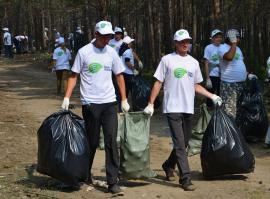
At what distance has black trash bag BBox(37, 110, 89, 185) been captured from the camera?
21.5 ft

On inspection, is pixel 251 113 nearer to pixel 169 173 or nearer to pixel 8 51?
pixel 169 173

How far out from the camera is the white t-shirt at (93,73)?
21.7 ft

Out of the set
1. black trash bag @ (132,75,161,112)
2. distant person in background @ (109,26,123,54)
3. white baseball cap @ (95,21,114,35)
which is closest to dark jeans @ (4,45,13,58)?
black trash bag @ (132,75,161,112)

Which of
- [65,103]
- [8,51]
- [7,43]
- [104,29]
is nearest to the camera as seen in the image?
[104,29]

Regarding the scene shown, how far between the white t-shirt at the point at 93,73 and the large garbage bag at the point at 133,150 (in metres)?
0.43

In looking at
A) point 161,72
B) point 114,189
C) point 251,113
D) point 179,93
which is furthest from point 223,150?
point 251,113

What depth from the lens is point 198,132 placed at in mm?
8555

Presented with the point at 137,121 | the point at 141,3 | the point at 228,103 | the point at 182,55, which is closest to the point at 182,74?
the point at 182,55

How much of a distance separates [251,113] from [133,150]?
3.55m

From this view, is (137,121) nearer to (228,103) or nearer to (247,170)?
(247,170)

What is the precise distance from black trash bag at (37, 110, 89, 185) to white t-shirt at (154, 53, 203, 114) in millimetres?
1098

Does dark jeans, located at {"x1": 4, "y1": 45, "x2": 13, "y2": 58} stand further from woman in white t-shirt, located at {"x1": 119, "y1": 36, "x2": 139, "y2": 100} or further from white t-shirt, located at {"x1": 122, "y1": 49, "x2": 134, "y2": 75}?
white t-shirt, located at {"x1": 122, "y1": 49, "x2": 134, "y2": 75}

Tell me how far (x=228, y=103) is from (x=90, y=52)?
3.51 metres

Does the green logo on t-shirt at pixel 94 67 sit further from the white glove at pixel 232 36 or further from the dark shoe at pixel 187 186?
the white glove at pixel 232 36
